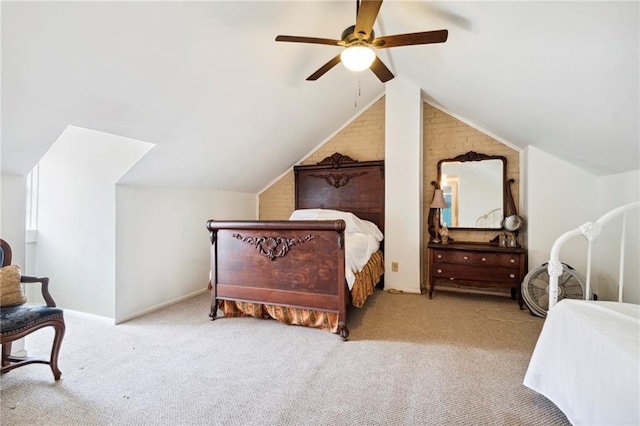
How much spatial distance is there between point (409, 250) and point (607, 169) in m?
2.21

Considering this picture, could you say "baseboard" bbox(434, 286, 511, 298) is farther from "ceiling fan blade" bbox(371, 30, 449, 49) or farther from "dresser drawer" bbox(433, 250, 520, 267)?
"ceiling fan blade" bbox(371, 30, 449, 49)

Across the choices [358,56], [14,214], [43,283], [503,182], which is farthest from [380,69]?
[14,214]

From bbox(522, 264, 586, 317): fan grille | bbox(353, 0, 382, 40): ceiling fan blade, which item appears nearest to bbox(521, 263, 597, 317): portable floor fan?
bbox(522, 264, 586, 317): fan grille

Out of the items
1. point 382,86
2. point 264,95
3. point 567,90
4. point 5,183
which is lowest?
point 5,183

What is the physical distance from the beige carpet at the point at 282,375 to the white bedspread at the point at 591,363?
21 cm

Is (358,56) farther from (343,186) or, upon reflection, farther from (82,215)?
(82,215)

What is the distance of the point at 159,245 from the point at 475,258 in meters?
3.78

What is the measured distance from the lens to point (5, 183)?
2154 millimetres

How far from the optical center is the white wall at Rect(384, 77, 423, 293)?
3.98 metres

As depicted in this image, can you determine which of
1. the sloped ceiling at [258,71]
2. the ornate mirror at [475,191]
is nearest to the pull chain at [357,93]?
the sloped ceiling at [258,71]

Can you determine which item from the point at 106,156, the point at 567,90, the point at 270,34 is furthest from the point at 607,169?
the point at 106,156

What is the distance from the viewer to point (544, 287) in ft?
10.1

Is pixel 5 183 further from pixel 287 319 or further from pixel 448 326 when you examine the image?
pixel 448 326

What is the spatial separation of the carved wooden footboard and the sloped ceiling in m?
1.16
